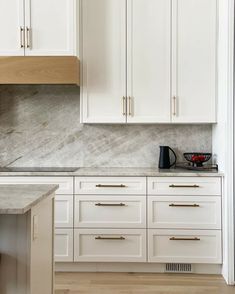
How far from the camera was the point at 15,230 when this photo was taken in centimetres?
167

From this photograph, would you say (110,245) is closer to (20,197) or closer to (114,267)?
(114,267)

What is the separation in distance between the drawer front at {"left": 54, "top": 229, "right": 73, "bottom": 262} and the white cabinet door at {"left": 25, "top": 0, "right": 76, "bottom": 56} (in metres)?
1.57

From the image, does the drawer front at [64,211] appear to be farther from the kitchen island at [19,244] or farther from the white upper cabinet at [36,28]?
the kitchen island at [19,244]

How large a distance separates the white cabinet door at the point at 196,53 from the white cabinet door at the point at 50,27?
0.93m

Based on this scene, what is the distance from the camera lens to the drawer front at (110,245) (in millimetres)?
3320

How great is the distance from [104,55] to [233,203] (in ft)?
5.62

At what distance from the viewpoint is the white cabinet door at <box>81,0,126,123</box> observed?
138 inches

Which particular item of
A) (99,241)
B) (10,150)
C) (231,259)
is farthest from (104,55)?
(231,259)

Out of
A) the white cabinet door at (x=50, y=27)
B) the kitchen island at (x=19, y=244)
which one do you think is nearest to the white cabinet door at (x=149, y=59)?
the white cabinet door at (x=50, y=27)

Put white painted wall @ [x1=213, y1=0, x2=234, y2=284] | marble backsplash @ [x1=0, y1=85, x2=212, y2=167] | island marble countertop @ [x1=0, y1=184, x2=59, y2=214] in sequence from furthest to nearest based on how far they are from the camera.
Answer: marble backsplash @ [x1=0, y1=85, x2=212, y2=167], white painted wall @ [x1=213, y1=0, x2=234, y2=284], island marble countertop @ [x1=0, y1=184, x2=59, y2=214]

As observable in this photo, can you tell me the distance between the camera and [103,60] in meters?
3.51

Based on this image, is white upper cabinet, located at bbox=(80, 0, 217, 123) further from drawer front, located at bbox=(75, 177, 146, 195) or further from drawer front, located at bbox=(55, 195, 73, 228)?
drawer front, located at bbox=(55, 195, 73, 228)

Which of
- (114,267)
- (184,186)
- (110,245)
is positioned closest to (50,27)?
(184,186)

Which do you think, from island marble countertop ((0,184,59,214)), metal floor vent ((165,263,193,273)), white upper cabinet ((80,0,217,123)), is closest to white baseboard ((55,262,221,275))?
metal floor vent ((165,263,193,273))
